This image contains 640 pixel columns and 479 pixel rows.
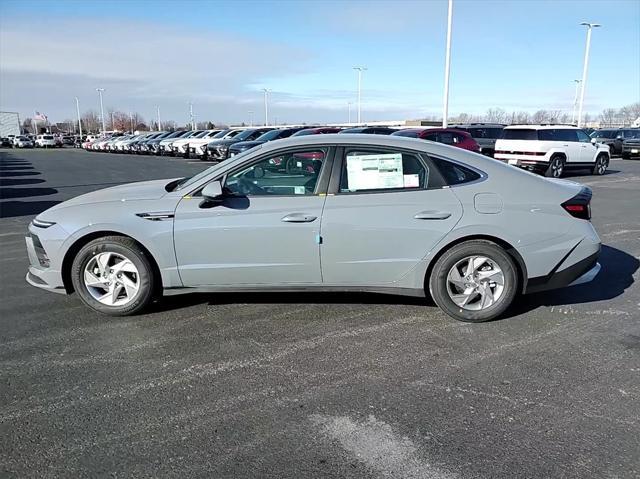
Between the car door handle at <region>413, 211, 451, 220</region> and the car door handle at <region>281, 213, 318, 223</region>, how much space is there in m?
0.87

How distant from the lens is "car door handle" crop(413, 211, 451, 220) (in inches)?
162

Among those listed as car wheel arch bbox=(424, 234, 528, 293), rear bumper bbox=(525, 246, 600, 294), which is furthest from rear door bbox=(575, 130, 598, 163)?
car wheel arch bbox=(424, 234, 528, 293)

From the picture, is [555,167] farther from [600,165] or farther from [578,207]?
[578,207]

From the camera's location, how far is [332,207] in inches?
162

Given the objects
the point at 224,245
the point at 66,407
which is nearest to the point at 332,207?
the point at 224,245

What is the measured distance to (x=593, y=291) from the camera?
16.6ft

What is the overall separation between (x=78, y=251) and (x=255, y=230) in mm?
1595

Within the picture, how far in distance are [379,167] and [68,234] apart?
8.94 ft

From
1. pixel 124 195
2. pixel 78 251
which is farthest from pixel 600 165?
pixel 78 251

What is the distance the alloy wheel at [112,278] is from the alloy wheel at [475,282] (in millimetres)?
2742

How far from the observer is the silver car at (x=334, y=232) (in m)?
4.12

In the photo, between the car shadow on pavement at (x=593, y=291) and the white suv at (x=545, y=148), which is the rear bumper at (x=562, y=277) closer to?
the car shadow on pavement at (x=593, y=291)

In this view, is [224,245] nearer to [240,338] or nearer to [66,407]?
[240,338]

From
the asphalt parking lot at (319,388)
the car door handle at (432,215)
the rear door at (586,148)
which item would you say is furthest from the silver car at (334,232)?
the rear door at (586,148)
